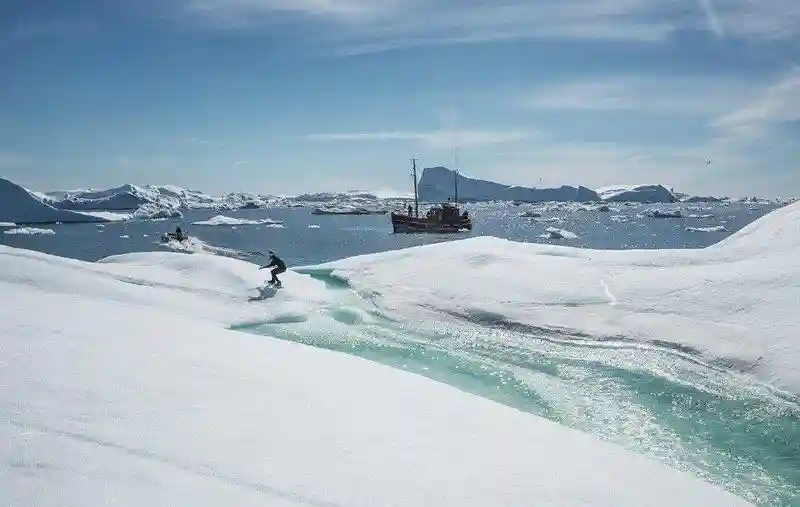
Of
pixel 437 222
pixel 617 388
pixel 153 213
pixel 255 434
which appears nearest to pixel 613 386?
pixel 617 388

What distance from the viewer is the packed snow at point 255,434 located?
429 centimetres

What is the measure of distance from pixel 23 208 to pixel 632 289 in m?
95.0

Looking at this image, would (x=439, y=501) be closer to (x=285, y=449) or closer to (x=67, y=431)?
(x=285, y=449)

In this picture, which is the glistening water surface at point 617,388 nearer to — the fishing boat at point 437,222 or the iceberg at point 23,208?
the fishing boat at point 437,222

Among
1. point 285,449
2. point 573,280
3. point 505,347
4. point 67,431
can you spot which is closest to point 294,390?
point 285,449

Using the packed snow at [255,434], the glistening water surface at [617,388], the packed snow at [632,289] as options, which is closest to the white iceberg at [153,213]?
the packed snow at [632,289]

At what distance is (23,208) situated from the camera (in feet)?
276

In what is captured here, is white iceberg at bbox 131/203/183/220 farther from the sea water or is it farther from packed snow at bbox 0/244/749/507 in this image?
packed snow at bbox 0/244/749/507

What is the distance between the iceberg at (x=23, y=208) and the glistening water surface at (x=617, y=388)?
81146 mm

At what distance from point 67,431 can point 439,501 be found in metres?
3.27

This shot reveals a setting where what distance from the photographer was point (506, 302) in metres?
15.3

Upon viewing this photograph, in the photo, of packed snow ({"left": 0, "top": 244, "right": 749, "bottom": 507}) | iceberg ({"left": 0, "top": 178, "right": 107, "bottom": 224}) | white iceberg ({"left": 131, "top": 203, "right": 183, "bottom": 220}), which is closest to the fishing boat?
white iceberg ({"left": 131, "top": 203, "right": 183, "bottom": 220})

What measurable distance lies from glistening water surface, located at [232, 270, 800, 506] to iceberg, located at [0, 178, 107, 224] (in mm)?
81146

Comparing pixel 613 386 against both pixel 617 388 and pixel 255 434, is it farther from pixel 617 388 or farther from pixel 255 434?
pixel 255 434
